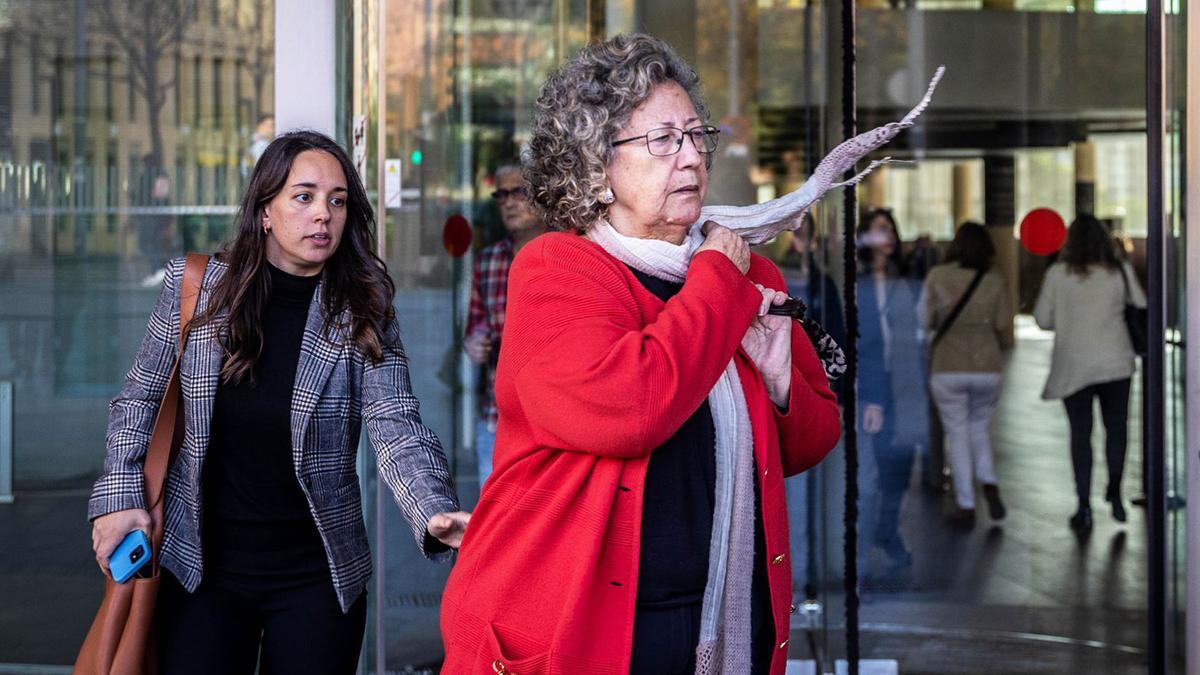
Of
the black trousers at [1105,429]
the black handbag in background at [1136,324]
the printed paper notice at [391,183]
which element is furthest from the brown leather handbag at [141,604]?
the black trousers at [1105,429]

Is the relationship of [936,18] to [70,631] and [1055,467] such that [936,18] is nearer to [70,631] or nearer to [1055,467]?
[1055,467]

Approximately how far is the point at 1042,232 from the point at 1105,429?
1133 millimetres

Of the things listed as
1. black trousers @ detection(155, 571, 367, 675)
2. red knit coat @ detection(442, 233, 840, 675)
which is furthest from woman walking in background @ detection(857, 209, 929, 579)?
red knit coat @ detection(442, 233, 840, 675)

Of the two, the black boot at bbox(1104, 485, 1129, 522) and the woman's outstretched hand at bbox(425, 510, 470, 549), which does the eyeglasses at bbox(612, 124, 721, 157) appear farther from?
the black boot at bbox(1104, 485, 1129, 522)

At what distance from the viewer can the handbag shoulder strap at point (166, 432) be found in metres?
3.04

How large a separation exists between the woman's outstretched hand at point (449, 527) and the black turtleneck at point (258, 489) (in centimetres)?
44

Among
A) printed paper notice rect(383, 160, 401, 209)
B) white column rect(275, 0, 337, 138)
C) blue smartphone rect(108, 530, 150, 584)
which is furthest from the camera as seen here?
printed paper notice rect(383, 160, 401, 209)

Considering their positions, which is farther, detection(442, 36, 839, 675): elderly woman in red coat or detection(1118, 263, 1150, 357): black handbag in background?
detection(1118, 263, 1150, 357): black handbag in background

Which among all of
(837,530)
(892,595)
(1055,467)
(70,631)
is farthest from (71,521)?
(1055,467)

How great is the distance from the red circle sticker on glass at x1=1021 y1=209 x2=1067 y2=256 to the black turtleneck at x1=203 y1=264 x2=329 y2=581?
5215 millimetres

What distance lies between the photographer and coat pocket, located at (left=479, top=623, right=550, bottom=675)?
7.18 ft

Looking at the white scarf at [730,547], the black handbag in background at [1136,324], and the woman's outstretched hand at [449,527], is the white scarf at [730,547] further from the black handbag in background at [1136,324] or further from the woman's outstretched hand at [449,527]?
the black handbag in background at [1136,324]

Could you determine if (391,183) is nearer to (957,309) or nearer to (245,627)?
(245,627)

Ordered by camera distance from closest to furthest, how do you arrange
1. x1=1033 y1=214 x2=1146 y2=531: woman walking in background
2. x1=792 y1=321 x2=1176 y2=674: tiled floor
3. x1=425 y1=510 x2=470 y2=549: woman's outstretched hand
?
1. x1=425 y1=510 x2=470 y2=549: woman's outstretched hand
2. x1=792 y1=321 x2=1176 y2=674: tiled floor
3. x1=1033 y1=214 x2=1146 y2=531: woman walking in background
